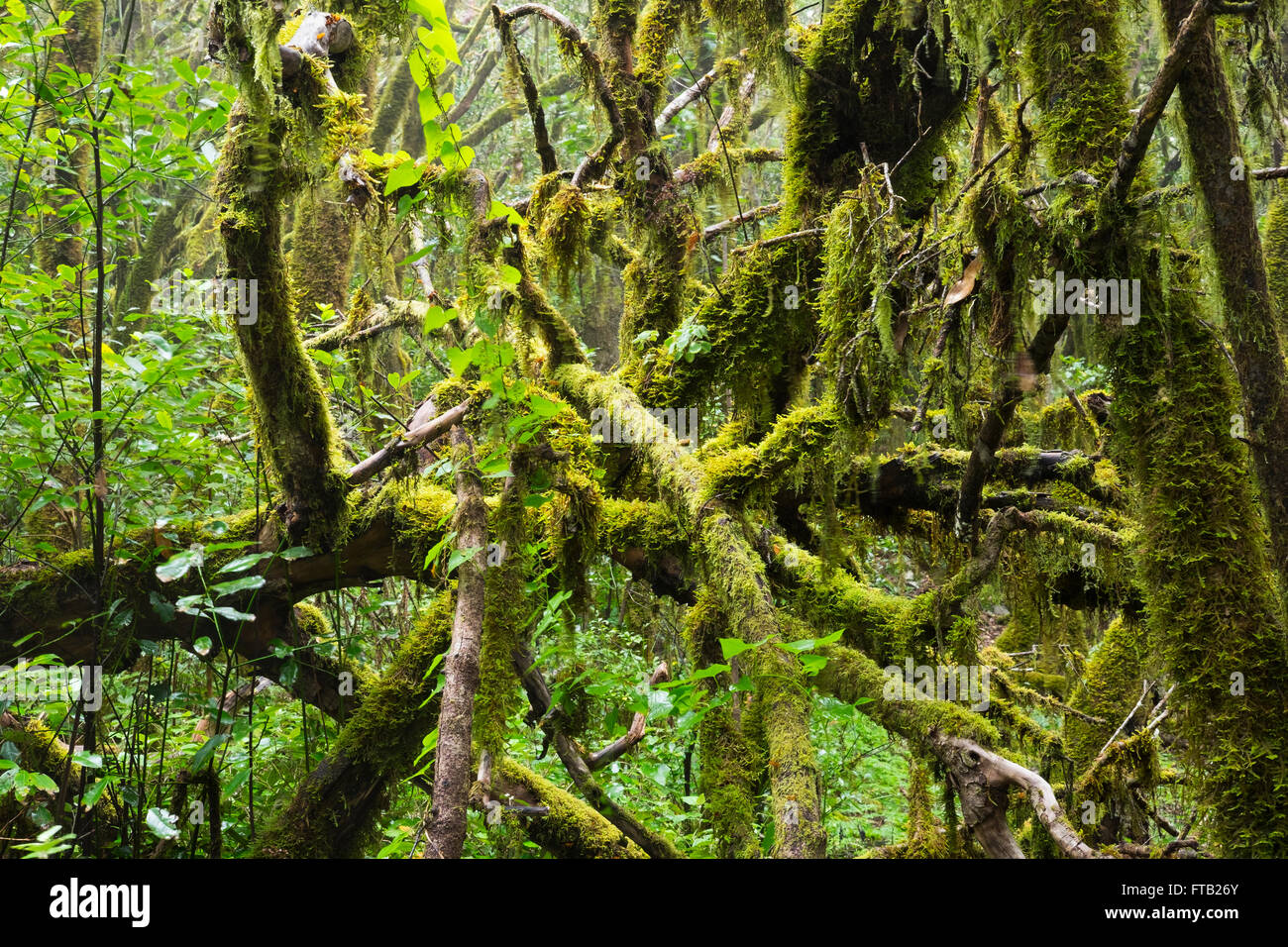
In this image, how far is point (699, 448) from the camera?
3953 millimetres

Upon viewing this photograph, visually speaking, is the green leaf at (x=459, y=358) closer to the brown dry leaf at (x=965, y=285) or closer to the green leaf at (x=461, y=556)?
the green leaf at (x=461, y=556)

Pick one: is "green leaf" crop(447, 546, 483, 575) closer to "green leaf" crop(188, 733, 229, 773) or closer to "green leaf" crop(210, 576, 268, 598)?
"green leaf" crop(210, 576, 268, 598)

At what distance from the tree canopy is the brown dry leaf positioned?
16mm

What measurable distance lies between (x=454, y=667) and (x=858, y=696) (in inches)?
65.0

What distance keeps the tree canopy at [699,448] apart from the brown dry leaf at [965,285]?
2 cm

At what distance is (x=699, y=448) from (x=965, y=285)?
56.5 inches

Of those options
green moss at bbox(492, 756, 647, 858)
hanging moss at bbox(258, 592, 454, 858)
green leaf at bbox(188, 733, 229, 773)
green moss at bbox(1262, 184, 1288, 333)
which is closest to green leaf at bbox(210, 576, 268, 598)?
green leaf at bbox(188, 733, 229, 773)

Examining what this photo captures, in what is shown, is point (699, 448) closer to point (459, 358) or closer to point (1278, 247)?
point (459, 358)

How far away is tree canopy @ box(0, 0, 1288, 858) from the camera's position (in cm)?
252

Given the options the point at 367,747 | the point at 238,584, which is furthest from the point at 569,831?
the point at 238,584

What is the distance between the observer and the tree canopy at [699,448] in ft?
8.27

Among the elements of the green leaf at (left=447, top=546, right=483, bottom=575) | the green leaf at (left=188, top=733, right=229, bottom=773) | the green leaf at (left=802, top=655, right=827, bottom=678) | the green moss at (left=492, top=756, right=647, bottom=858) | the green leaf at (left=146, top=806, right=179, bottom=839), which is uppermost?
the green leaf at (left=447, top=546, right=483, bottom=575)

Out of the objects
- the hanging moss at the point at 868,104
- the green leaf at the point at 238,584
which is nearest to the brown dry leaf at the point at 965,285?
the hanging moss at the point at 868,104
